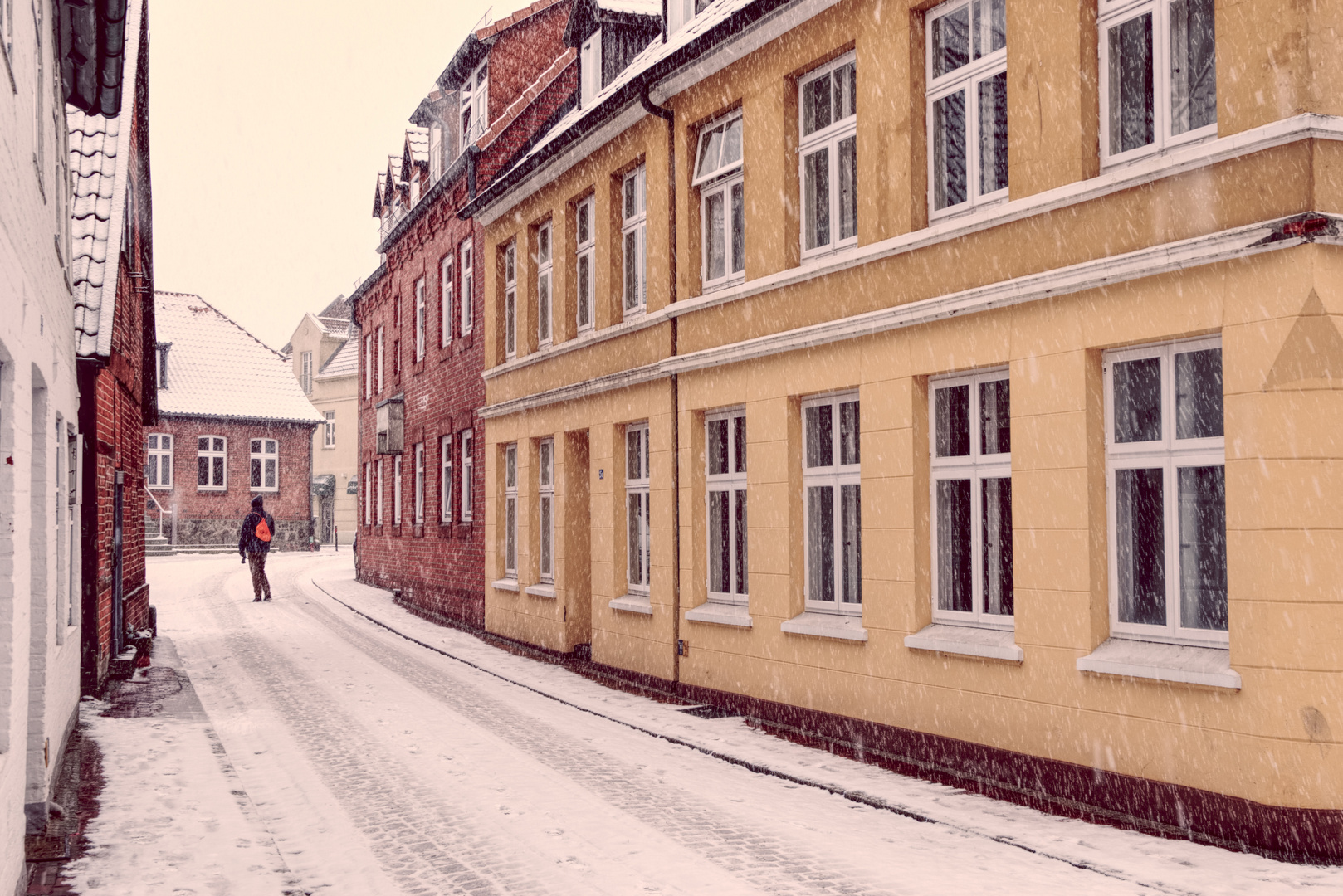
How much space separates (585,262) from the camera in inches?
637

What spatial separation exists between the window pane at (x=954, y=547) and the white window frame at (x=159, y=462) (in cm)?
4212

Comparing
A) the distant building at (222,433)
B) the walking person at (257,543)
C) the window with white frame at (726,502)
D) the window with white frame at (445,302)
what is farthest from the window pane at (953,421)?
the distant building at (222,433)

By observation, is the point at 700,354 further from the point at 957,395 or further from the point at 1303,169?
the point at 1303,169

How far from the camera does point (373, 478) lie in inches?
1204

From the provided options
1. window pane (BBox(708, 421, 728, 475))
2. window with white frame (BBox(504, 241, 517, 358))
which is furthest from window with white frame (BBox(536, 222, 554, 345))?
window pane (BBox(708, 421, 728, 475))

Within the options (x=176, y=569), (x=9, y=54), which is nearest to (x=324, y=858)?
(x=9, y=54)

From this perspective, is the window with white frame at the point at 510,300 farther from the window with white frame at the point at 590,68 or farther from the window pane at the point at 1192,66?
the window pane at the point at 1192,66

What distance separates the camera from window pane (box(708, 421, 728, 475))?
1255 cm

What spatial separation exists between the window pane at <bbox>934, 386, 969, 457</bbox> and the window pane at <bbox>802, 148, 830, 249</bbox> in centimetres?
226

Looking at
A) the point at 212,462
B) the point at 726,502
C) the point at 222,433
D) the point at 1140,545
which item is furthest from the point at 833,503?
the point at 222,433

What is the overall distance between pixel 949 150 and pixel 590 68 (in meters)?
8.82

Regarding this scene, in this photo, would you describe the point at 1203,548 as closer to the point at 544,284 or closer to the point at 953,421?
the point at 953,421

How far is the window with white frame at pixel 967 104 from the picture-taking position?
8891mm

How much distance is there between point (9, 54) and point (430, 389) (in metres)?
18.4
